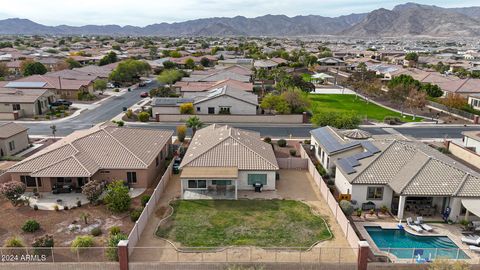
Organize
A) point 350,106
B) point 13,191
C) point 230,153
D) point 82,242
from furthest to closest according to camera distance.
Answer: point 350,106 → point 230,153 → point 13,191 → point 82,242

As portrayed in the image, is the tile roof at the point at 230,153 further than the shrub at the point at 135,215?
Yes

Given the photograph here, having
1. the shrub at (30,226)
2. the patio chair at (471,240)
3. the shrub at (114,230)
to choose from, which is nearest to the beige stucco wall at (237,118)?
the shrub at (30,226)

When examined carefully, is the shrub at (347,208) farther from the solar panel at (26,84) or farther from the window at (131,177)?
the solar panel at (26,84)

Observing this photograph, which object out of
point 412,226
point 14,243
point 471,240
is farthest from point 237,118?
point 14,243

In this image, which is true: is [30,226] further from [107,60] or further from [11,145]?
[107,60]

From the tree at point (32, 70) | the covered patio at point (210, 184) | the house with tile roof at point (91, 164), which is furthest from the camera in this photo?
the tree at point (32, 70)

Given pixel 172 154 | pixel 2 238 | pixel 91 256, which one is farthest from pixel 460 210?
pixel 2 238

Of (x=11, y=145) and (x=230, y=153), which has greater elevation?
(x=230, y=153)
